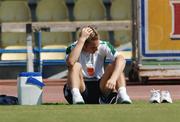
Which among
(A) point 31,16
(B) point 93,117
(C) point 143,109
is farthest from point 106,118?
(A) point 31,16

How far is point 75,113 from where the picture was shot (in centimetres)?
732

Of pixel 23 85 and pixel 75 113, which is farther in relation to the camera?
pixel 23 85

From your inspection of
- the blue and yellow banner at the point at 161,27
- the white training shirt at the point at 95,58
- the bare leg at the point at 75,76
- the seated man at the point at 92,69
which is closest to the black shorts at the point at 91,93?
the seated man at the point at 92,69

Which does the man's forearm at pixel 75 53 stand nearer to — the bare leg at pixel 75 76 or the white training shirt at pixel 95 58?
the bare leg at pixel 75 76

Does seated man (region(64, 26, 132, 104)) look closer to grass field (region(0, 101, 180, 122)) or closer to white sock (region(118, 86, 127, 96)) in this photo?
white sock (region(118, 86, 127, 96))

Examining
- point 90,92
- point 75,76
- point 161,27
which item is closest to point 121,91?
point 90,92

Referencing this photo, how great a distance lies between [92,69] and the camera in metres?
8.60

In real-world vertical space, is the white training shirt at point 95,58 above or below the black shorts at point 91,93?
above

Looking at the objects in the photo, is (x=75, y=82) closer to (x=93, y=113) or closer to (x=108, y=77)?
(x=108, y=77)

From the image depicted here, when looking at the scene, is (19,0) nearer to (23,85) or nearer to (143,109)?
(23,85)

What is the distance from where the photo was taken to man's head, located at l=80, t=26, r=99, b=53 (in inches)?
333

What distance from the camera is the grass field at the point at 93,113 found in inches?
272

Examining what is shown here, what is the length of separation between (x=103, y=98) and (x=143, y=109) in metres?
1.00

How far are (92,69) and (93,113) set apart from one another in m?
1.36
